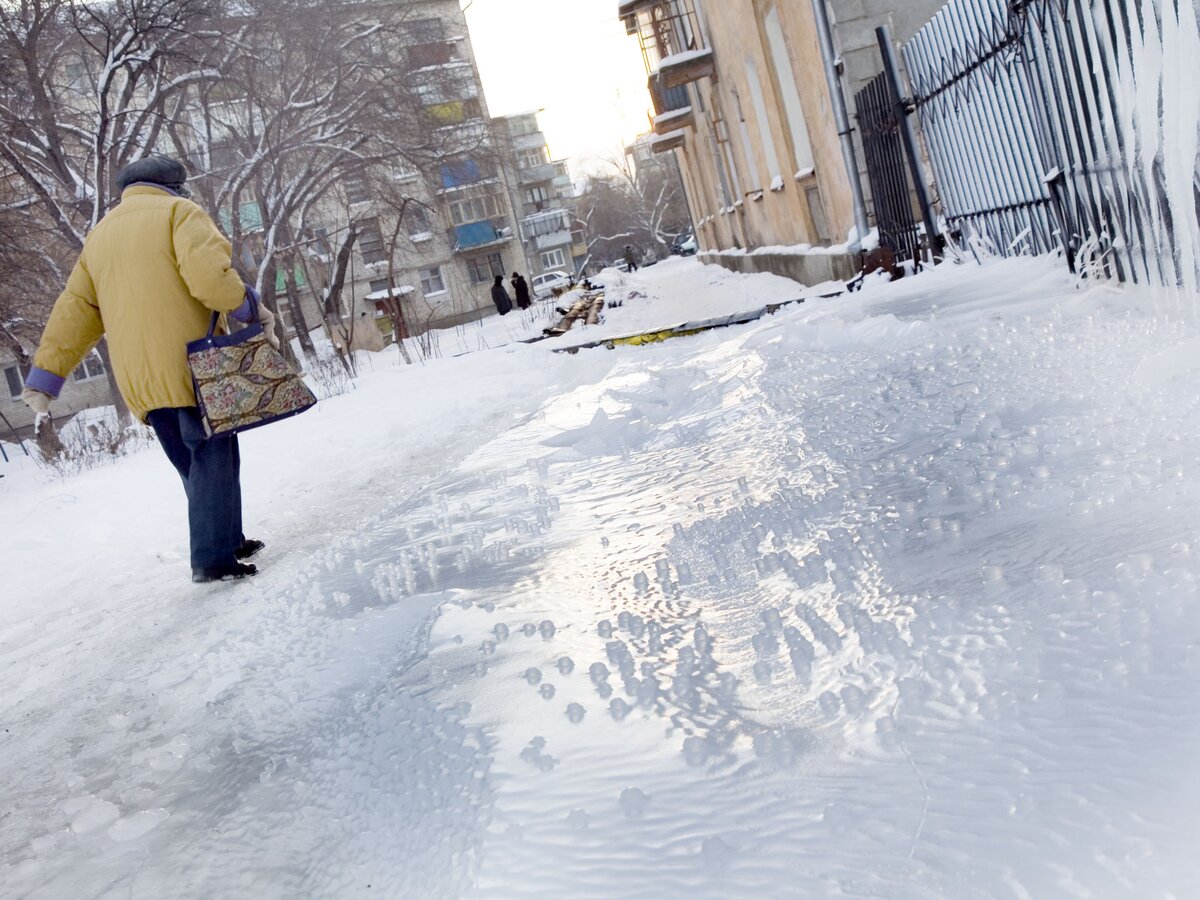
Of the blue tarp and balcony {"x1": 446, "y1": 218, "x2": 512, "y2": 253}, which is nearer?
balcony {"x1": 446, "y1": 218, "x2": 512, "y2": 253}

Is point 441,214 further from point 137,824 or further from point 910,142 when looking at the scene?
point 137,824

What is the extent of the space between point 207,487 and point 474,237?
5822cm

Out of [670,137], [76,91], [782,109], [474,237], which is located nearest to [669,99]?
[670,137]

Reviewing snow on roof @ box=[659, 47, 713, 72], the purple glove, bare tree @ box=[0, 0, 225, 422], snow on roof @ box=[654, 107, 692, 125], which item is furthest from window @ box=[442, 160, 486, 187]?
the purple glove

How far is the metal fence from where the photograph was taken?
3918 millimetres

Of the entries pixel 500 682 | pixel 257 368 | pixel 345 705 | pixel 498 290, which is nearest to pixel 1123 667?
pixel 500 682

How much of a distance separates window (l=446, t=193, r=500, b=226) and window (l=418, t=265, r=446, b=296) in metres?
3.86

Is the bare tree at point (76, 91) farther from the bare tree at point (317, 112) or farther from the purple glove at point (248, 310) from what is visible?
the purple glove at point (248, 310)

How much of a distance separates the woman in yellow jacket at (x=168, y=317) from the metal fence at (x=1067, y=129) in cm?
358

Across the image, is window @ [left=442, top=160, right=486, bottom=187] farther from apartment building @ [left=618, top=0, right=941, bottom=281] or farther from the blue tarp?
the blue tarp

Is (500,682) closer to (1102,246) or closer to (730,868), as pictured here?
(730,868)

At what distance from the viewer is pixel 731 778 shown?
1.70m

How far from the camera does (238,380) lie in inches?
168

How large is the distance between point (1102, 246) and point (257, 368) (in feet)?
12.8
